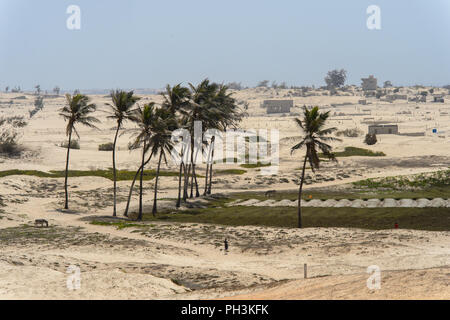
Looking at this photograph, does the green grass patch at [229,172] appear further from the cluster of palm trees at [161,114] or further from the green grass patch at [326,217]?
the green grass patch at [326,217]

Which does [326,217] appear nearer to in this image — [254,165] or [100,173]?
[100,173]

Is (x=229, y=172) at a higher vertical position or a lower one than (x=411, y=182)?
lower

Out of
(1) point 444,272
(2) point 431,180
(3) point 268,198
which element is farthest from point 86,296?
(2) point 431,180

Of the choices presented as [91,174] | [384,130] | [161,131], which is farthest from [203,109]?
[384,130]

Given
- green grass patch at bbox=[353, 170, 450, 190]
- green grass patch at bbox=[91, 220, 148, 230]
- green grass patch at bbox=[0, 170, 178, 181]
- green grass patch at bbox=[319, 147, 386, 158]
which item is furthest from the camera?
green grass patch at bbox=[319, 147, 386, 158]

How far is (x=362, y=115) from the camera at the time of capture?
19788 cm

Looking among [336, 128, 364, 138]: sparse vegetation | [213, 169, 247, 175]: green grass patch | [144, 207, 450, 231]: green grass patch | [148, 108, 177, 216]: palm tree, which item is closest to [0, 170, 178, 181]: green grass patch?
[213, 169, 247, 175]: green grass patch

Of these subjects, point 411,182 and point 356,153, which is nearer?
point 411,182

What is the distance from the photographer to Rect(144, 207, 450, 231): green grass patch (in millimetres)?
43688

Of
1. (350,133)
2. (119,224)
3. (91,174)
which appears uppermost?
(350,133)

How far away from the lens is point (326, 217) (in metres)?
49.0

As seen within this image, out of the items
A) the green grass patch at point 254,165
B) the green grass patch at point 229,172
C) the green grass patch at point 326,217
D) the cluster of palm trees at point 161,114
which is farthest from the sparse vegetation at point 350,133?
the green grass patch at point 326,217

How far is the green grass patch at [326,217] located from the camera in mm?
43688

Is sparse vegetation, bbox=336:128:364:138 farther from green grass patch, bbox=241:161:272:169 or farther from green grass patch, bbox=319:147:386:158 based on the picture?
green grass patch, bbox=241:161:272:169
